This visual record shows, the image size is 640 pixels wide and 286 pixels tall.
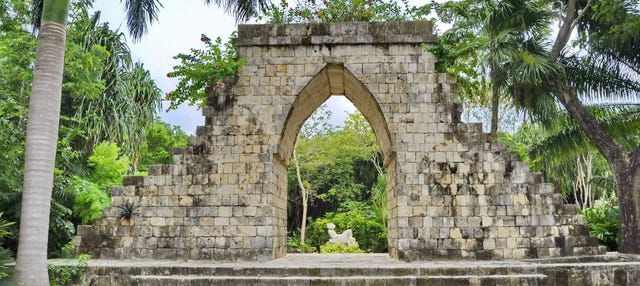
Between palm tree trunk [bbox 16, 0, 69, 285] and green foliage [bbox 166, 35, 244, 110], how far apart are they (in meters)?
3.84

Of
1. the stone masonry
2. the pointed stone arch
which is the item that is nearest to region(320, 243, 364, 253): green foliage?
the pointed stone arch

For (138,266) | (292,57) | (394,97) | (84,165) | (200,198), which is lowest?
(138,266)

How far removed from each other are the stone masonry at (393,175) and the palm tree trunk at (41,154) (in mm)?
3530

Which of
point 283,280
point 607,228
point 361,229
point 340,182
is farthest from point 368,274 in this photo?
point 340,182

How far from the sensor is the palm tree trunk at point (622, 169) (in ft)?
34.3

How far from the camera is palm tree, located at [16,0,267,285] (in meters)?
5.93

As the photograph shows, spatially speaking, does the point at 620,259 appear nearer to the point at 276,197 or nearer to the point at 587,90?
the point at 587,90

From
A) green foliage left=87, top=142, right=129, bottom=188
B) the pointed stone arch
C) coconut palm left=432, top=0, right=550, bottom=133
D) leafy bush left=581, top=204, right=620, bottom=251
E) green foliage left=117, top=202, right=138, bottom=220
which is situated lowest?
leafy bush left=581, top=204, right=620, bottom=251

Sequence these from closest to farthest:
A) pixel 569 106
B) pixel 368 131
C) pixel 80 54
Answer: pixel 80 54 → pixel 569 106 → pixel 368 131

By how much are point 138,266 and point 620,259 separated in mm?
7977

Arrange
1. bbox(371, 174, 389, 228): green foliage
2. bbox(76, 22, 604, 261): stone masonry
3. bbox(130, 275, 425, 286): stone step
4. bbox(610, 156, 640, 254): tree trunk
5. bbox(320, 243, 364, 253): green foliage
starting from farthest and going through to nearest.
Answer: bbox(371, 174, 389, 228): green foliage < bbox(320, 243, 364, 253): green foliage < bbox(610, 156, 640, 254): tree trunk < bbox(76, 22, 604, 261): stone masonry < bbox(130, 275, 425, 286): stone step

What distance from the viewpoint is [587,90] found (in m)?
11.9

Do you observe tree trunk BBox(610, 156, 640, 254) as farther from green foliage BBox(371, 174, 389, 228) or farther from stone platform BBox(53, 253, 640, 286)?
green foliage BBox(371, 174, 389, 228)

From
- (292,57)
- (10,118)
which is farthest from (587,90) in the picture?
(10,118)
